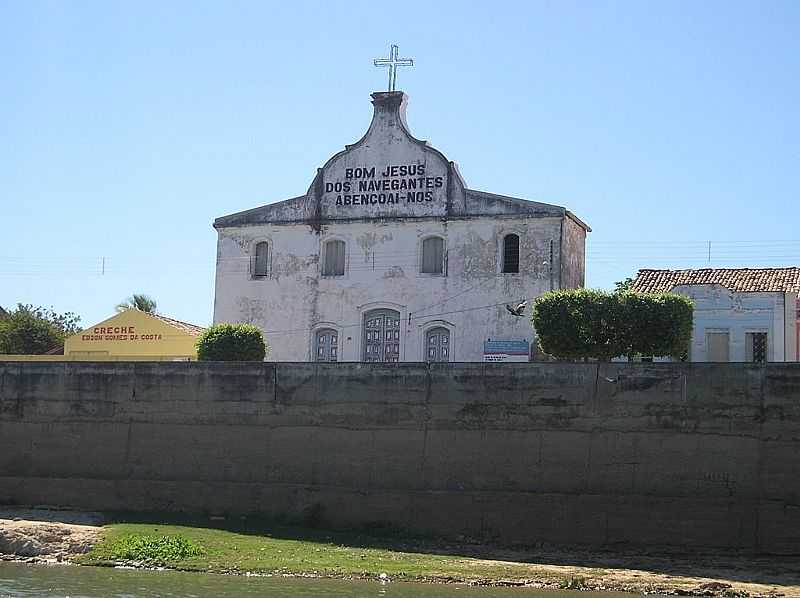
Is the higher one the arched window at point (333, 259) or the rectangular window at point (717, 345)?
the arched window at point (333, 259)

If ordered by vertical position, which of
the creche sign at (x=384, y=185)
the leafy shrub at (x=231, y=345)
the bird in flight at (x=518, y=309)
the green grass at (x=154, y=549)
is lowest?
the green grass at (x=154, y=549)

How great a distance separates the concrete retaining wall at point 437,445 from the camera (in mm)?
26109

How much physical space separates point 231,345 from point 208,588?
41.4ft

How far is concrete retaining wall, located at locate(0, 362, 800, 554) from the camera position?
26.1 metres

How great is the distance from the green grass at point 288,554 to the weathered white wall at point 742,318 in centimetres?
1476

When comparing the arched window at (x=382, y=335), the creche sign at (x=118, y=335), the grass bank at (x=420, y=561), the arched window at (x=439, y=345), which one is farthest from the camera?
the creche sign at (x=118, y=335)

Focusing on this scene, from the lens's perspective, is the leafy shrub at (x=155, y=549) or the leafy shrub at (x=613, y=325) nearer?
the leafy shrub at (x=155, y=549)

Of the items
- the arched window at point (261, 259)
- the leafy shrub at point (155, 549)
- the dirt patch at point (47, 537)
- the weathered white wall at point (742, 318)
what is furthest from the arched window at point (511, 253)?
the leafy shrub at point (155, 549)

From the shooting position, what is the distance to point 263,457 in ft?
95.9

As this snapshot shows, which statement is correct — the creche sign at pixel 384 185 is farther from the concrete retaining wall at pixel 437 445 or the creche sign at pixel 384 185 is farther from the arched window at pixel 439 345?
the concrete retaining wall at pixel 437 445

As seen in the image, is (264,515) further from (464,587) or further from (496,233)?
(496,233)

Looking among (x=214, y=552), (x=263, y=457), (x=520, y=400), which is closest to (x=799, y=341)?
(x=520, y=400)

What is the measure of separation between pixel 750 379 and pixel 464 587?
8.09 metres

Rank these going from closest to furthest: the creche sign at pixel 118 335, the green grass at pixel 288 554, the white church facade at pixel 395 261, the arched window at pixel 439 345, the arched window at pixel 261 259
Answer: the green grass at pixel 288 554
the white church facade at pixel 395 261
the arched window at pixel 439 345
the arched window at pixel 261 259
the creche sign at pixel 118 335
